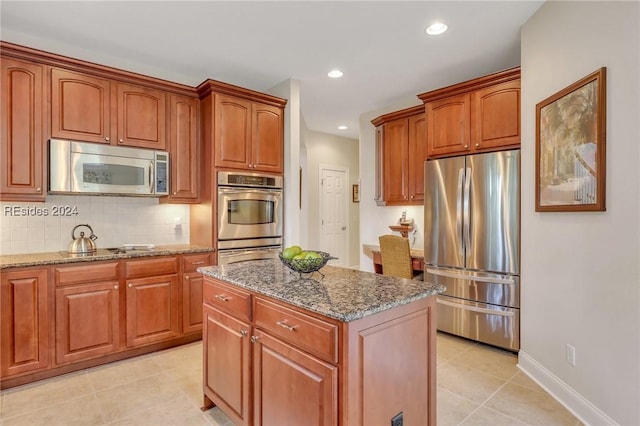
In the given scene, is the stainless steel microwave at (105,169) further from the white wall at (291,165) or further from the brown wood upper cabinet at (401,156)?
the brown wood upper cabinet at (401,156)

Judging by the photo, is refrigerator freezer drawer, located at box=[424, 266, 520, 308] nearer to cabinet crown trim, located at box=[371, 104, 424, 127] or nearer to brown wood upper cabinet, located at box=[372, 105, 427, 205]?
brown wood upper cabinet, located at box=[372, 105, 427, 205]

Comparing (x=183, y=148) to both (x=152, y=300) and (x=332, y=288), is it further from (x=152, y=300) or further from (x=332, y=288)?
(x=332, y=288)

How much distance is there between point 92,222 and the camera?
3164mm

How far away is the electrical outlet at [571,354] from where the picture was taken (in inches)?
85.7

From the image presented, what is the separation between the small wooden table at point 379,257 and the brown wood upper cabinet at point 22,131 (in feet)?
10.8

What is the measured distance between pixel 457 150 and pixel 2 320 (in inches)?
153

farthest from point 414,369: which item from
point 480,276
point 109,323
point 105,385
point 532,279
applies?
point 109,323

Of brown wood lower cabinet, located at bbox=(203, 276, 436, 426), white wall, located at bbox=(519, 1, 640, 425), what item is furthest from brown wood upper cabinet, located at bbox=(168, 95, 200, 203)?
white wall, located at bbox=(519, 1, 640, 425)

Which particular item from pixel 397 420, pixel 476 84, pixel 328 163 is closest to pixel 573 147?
pixel 476 84

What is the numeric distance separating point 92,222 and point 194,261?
3.24 feet

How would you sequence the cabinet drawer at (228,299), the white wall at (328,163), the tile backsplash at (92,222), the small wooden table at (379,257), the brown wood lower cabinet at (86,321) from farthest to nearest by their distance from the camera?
1. the white wall at (328,163)
2. the small wooden table at (379,257)
3. the tile backsplash at (92,222)
4. the brown wood lower cabinet at (86,321)
5. the cabinet drawer at (228,299)

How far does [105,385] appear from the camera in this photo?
248cm

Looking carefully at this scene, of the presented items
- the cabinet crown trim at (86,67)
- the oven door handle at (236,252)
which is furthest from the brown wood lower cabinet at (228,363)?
the cabinet crown trim at (86,67)

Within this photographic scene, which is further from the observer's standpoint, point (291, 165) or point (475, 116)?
point (291, 165)
